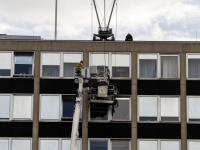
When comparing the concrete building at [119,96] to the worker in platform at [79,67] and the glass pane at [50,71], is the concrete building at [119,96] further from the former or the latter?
the worker in platform at [79,67]

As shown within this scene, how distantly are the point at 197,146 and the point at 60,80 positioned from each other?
11.0 metres

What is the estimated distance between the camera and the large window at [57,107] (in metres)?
39.6

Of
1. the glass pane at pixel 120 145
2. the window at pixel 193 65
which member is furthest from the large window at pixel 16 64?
the window at pixel 193 65

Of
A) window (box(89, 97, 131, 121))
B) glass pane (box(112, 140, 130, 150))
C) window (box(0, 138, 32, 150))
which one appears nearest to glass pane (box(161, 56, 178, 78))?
window (box(89, 97, 131, 121))

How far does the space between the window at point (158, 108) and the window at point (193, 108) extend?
0.85 metres

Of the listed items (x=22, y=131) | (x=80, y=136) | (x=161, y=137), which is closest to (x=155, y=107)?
(x=161, y=137)

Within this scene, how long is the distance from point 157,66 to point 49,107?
8.48m

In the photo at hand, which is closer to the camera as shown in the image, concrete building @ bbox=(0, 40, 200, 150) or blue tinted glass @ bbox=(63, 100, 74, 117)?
concrete building @ bbox=(0, 40, 200, 150)

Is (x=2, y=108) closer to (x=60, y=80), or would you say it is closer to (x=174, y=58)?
(x=60, y=80)

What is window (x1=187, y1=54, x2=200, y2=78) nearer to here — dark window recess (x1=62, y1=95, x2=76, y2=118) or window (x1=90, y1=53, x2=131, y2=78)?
window (x1=90, y1=53, x2=131, y2=78)

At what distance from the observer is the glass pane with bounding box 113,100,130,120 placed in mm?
39625

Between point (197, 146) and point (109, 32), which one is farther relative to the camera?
point (109, 32)

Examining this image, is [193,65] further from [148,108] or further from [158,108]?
[148,108]

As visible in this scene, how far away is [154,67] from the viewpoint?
40.4 metres
